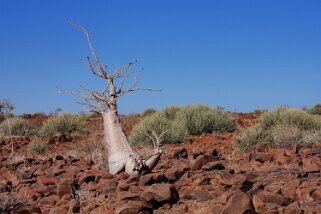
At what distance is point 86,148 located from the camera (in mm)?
12438

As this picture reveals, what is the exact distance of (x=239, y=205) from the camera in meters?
4.52

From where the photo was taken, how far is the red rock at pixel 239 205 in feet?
14.7

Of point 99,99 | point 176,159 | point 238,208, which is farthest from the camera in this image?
point 176,159

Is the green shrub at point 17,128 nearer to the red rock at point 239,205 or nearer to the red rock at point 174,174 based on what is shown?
the red rock at point 174,174

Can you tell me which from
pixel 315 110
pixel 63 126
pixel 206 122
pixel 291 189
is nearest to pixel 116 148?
pixel 291 189

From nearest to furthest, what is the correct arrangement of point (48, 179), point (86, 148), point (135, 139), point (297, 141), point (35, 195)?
1. point (35, 195)
2. point (48, 179)
3. point (297, 141)
4. point (86, 148)
5. point (135, 139)

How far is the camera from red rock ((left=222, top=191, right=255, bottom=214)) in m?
4.48

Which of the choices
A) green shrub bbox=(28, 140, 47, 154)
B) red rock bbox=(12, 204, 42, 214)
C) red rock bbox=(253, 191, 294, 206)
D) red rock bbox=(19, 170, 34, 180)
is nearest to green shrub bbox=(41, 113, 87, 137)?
green shrub bbox=(28, 140, 47, 154)

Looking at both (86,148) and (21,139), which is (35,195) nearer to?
(86,148)

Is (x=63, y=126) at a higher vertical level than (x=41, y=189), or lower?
higher

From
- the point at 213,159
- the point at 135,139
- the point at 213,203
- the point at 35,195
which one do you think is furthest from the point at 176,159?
the point at 135,139

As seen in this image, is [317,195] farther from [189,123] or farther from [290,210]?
[189,123]

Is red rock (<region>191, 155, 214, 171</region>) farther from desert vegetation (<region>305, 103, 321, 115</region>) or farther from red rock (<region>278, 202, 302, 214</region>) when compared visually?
desert vegetation (<region>305, 103, 321, 115</region>)

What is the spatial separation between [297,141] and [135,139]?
481 cm
